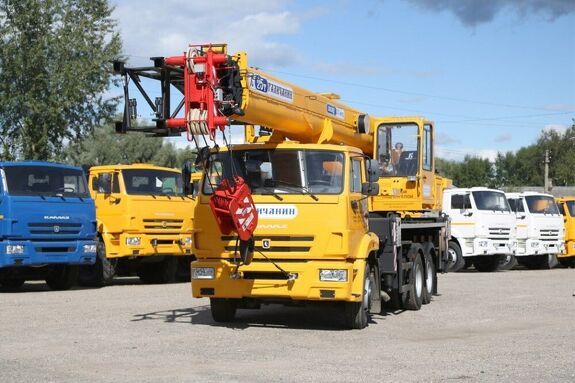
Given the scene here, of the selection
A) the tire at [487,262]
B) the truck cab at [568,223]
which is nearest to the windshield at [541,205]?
the truck cab at [568,223]

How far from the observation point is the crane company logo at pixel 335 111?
50.5 ft

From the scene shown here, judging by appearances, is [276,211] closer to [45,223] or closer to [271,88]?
[271,88]

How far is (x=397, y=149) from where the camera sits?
1808 centimetres

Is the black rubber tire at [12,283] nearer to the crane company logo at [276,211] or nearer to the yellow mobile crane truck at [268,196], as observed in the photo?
the yellow mobile crane truck at [268,196]

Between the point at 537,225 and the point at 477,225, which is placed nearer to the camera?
the point at 477,225

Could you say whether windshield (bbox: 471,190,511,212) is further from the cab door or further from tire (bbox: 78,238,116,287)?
tire (bbox: 78,238,116,287)

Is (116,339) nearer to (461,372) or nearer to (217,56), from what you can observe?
(217,56)

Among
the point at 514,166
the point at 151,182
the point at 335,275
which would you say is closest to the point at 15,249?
the point at 151,182

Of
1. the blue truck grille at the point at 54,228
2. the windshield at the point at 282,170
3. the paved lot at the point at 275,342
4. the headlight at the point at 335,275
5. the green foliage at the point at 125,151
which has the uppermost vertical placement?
the green foliage at the point at 125,151

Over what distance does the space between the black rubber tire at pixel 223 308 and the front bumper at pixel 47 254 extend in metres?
6.37

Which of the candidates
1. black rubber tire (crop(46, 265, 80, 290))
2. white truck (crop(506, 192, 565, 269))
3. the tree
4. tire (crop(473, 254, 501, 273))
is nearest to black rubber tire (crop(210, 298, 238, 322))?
black rubber tire (crop(46, 265, 80, 290))

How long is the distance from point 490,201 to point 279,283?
16.7 m

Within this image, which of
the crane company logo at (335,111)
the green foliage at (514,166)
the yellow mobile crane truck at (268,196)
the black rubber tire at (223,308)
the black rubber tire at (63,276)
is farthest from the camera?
the green foliage at (514,166)

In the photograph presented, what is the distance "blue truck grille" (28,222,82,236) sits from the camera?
63.0ft
